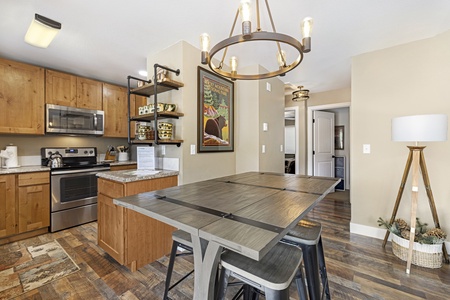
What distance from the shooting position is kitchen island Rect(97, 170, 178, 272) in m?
1.90

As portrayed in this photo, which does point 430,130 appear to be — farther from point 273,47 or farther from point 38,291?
point 38,291

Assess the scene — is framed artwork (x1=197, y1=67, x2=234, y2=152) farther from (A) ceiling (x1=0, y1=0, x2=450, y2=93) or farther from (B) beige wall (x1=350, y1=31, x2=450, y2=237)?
(B) beige wall (x1=350, y1=31, x2=450, y2=237)

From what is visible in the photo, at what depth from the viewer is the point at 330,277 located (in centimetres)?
182

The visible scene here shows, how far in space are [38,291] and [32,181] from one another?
5.14ft

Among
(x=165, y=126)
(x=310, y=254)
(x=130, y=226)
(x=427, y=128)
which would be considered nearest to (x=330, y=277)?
(x=310, y=254)

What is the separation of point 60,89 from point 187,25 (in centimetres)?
236

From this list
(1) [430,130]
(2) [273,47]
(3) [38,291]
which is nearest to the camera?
(3) [38,291]

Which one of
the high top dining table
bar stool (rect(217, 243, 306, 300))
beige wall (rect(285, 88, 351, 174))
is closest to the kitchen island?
the high top dining table

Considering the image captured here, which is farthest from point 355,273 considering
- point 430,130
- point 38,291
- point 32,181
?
point 32,181

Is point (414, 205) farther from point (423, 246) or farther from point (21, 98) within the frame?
point (21, 98)

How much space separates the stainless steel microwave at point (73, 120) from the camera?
2973 millimetres

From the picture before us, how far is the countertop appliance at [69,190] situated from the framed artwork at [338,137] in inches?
210

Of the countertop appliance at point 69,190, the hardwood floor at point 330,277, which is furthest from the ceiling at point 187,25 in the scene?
the hardwood floor at point 330,277

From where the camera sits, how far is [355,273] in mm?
1872
